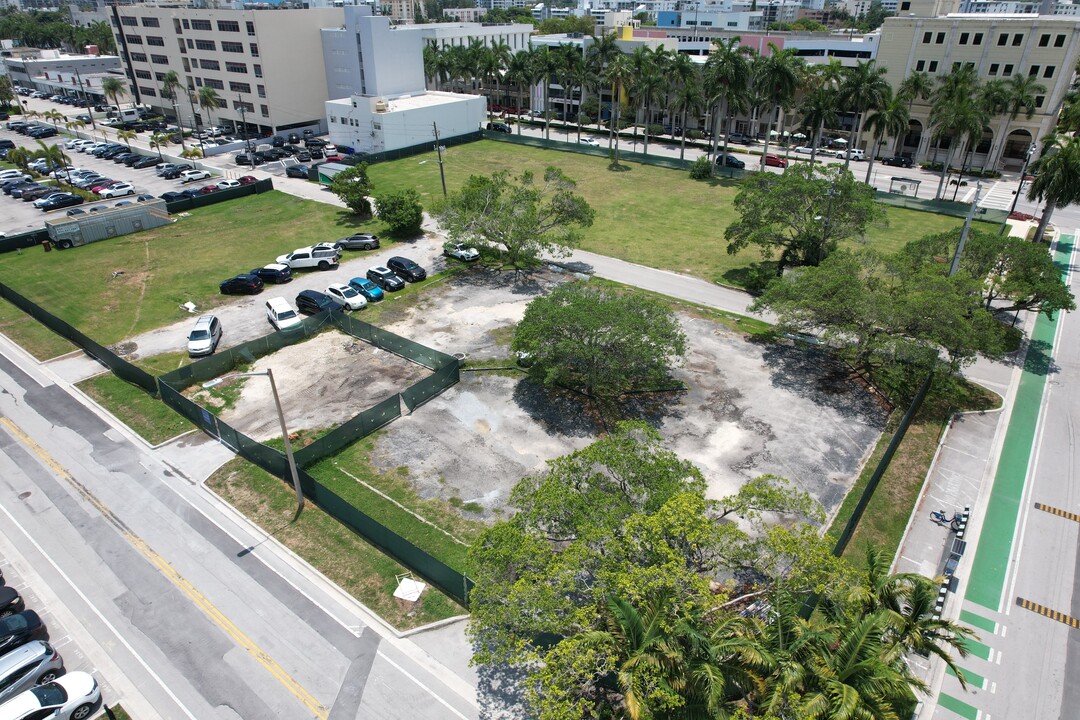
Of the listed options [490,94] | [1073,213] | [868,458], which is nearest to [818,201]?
[868,458]

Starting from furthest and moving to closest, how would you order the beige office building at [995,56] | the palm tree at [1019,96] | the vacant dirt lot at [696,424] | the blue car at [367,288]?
1. the beige office building at [995,56]
2. the palm tree at [1019,96]
3. the blue car at [367,288]
4. the vacant dirt lot at [696,424]

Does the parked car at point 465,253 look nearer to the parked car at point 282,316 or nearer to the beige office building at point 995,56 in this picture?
the parked car at point 282,316

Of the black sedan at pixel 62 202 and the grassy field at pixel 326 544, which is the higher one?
the black sedan at pixel 62 202

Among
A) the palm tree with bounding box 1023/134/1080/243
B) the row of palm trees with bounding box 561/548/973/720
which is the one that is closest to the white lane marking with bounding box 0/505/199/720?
the row of palm trees with bounding box 561/548/973/720

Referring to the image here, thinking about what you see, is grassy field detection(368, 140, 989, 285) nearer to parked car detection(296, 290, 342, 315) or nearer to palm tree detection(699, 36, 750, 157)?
palm tree detection(699, 36, 750, 157)

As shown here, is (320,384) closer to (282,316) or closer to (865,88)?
(282,316)

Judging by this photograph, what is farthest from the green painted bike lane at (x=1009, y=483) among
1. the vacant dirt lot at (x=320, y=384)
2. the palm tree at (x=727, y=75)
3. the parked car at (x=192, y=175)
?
the parked car at (x=192, y=175)

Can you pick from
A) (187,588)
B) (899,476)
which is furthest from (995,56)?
(187,588)
